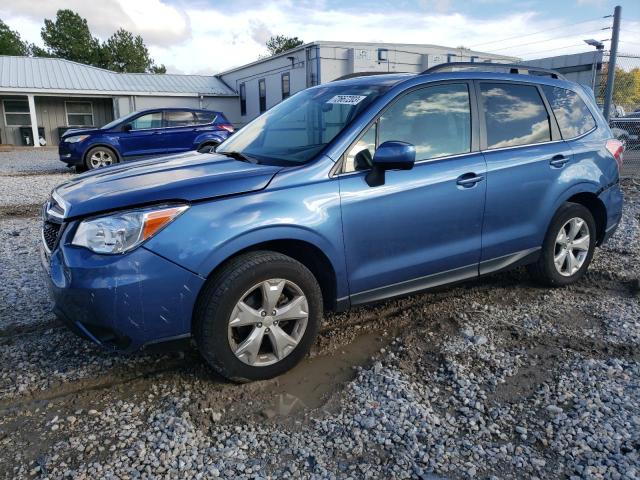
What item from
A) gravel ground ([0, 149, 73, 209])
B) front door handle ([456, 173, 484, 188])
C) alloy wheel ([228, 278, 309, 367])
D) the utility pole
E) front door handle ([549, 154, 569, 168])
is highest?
the utility pole

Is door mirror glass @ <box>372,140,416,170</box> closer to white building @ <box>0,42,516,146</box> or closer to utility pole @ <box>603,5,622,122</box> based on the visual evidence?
utility pole @ <box>603,5,622,122</box>

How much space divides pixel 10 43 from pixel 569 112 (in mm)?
64185

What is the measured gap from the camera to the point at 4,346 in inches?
135

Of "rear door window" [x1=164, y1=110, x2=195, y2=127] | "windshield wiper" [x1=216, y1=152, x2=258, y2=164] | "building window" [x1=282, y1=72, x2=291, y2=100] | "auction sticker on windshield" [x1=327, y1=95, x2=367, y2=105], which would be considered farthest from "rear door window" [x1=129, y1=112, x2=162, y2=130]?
"building window" [x1=282, y1=72, x2=291, y2=100]

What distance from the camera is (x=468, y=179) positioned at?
3.55 meters

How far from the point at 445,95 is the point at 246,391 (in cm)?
246

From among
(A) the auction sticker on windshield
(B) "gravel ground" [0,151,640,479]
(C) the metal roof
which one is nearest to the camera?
(B) "gravel ground" [0,151,640,479]

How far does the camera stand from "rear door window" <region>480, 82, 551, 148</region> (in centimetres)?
383

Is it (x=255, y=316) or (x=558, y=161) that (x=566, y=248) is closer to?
(x=558, y=161)

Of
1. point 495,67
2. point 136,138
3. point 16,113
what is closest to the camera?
point 495,67

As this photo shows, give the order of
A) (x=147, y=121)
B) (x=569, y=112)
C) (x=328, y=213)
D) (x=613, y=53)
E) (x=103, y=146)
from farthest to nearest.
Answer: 1. (x=147, y=121)
2. (x=103, y=146)
3. (x=613, y=53)
4. (x=569, y=112)
5. (x=328, y=213)

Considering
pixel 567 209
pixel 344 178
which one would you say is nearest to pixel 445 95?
pixel 344 178

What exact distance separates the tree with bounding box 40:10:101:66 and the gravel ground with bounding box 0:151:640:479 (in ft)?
211

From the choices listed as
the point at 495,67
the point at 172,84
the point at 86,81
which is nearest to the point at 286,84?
the point at 172,84
